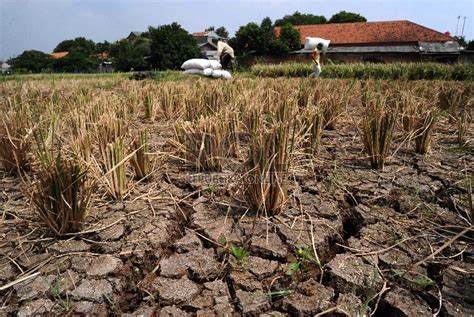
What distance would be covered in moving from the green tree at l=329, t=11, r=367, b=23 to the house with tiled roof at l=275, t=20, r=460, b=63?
18.3 metres

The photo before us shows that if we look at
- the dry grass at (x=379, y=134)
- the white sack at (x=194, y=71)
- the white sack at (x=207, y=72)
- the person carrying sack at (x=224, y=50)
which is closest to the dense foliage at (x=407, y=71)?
the person carrying sack at (x=224, y=50)

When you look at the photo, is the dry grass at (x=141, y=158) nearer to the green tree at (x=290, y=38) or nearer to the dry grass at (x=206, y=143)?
the dry grass at (x=206, y=143)

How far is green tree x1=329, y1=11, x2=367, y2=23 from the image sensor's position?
157ft

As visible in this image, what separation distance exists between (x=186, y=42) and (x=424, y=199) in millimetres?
28418

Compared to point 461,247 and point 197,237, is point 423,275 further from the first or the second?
point 197,237

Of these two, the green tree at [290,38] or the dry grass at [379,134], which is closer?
the dry grass at [379,134]

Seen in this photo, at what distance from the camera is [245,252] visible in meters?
1.44

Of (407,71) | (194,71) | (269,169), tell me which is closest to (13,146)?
(269,169)

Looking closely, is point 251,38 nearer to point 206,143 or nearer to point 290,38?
point 290,38

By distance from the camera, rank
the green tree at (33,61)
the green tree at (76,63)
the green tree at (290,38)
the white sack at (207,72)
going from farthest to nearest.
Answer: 1. the green tree at (33,61)
2. the green tree at (76,63)
3. the green tree at (290,38)
4. the white sack at (207,72)

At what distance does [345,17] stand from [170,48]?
32.1 metres

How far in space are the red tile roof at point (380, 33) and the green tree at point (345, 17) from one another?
57.9 ft

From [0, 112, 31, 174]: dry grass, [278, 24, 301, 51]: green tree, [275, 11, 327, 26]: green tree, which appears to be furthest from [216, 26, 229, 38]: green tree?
[0, 112, 31, 174]: dry grass

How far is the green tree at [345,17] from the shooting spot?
4778cm
